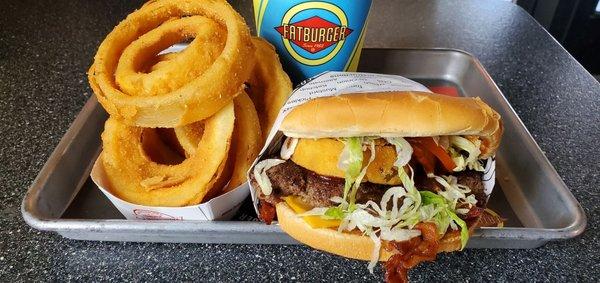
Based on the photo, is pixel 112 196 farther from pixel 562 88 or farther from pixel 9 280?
pixel 562 88

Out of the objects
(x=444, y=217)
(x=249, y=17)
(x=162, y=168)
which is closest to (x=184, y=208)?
(x=162, y=168)

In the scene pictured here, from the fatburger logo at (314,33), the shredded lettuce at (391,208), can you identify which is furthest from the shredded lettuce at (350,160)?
the fatburger logo at (314,33)

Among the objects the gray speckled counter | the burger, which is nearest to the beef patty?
the burger

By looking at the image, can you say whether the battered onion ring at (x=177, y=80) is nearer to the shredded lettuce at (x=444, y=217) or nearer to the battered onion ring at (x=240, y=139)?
the battered onion ring at (x=240, y=139)

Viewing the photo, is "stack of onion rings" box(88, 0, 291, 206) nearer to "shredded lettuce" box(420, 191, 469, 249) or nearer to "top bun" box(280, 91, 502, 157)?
"top bun" box(280, 91, 502, 157)

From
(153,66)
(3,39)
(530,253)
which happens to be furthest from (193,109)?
(3,39)

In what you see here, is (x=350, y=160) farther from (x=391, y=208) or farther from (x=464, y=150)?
(x=464, y=150)

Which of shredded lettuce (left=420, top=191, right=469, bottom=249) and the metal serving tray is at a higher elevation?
shredded lettuce (left=420, top=191, right=469, bottom=249)
